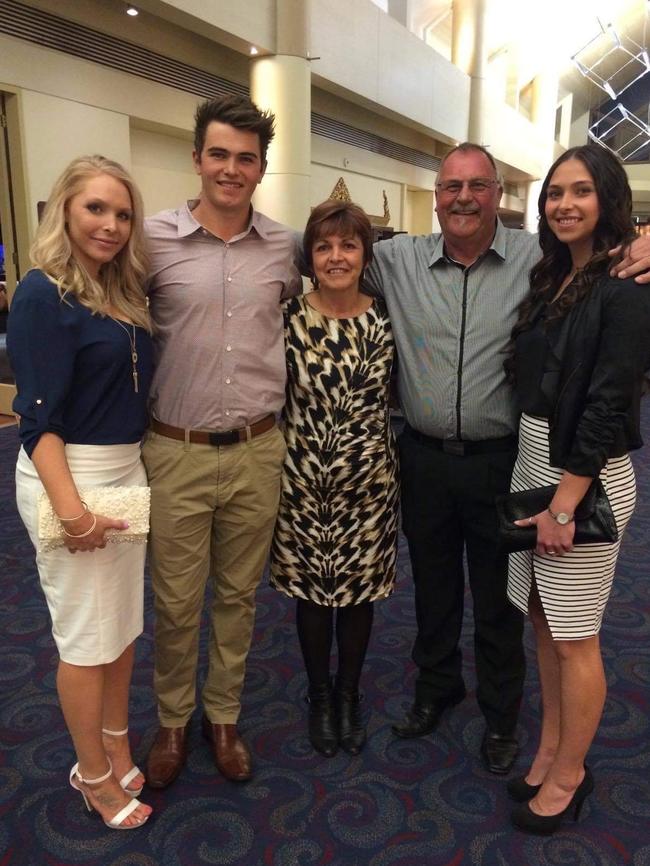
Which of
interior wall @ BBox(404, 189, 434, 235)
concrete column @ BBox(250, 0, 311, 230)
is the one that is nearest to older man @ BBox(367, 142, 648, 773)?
concrete column @ BBox(250, 0, 311, 230)

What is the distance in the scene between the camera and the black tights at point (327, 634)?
2172 mm

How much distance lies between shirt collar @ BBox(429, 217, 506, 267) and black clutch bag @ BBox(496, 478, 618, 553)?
0.71 m

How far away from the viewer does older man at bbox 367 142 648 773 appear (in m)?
1.97

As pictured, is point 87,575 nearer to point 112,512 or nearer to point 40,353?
point 112,512

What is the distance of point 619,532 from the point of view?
170 cm

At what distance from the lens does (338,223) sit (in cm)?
193

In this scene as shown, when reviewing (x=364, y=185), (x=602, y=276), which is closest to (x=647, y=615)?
(x=602, y=276)

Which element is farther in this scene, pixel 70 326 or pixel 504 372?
pixel 504 372

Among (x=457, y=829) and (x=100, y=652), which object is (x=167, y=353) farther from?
(x=457, y=829)

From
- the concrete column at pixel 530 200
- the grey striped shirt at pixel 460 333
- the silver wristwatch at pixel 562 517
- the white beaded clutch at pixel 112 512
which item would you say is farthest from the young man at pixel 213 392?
the concrete column at pixel 530 200

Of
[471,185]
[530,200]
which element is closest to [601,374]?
[471,185]

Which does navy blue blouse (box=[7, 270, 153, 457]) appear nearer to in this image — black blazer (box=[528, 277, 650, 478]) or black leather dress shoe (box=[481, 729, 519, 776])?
black blazer (box=[528, 277, 650, 478])

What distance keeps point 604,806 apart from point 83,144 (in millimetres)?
6655

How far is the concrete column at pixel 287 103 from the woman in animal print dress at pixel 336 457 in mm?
6200
